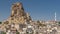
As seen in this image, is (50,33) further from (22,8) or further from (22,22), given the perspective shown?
(22,8)

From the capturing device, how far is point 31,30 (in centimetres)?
4616

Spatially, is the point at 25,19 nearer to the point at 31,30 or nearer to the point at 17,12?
the point at 17,12

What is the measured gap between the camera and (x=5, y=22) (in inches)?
2343

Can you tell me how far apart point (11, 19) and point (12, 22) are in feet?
6.65

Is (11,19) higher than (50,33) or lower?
higher

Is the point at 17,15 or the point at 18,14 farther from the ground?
the point at 18,14

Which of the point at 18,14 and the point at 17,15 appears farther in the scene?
the point at 17,15

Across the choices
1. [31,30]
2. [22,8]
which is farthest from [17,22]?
[31,30]

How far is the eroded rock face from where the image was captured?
59253mm

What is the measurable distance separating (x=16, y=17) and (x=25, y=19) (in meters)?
3.43

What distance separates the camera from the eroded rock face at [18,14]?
2333 inches

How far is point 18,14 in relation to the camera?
199 feet

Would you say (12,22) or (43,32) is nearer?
(43,32)

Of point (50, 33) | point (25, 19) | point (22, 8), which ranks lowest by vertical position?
point (50, 33)
